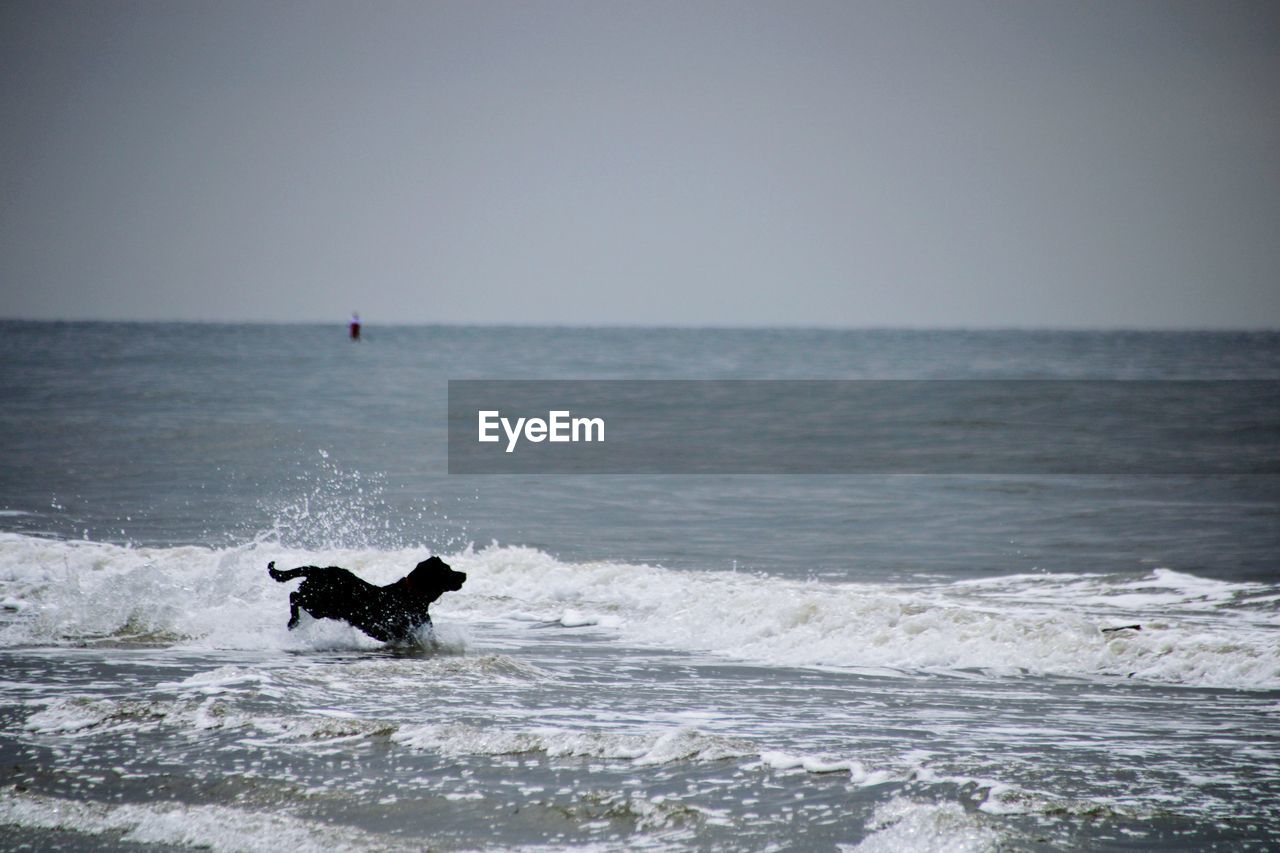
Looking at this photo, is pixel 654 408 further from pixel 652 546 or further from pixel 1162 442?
pixel 652 546

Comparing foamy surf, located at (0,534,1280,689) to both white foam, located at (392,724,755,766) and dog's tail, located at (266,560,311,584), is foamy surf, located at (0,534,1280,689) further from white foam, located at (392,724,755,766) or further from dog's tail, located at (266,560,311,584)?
white foam, located at (392,724,755,766)

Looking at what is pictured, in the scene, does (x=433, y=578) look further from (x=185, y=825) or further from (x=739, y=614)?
(x=185, y=825)

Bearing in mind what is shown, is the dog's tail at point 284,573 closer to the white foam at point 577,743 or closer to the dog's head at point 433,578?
the dog's head at point 433,578

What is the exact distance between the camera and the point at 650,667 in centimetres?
929

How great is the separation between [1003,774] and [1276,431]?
2808 cm

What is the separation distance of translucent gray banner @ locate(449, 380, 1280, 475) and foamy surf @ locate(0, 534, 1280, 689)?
10.2 metres

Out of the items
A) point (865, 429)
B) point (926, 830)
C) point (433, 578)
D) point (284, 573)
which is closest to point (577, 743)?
point (926, 830)

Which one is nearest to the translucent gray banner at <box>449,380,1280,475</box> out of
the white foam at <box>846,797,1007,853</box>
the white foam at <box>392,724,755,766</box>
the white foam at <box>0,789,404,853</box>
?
the white foam at <box>392,724,755,766</box>

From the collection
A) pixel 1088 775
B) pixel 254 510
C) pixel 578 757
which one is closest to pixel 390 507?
pixel 254 510

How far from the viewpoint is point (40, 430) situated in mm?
29141

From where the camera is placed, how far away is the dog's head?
980 centimetres

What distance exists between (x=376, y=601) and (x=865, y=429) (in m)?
23.9

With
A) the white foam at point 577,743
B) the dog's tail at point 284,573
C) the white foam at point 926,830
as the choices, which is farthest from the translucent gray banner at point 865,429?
the white foam at point 926,830

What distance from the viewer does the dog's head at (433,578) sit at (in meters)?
9.80
